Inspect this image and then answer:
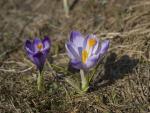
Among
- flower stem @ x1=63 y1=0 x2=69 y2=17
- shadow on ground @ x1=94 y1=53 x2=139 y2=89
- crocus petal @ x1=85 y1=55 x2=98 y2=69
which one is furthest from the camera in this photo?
flower stem @ x1=63 y1=0 x2=69 y2=17

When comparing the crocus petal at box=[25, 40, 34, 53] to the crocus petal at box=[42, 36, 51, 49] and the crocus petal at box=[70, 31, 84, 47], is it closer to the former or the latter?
the crocus petal at box=[42, 36, 51, 49]

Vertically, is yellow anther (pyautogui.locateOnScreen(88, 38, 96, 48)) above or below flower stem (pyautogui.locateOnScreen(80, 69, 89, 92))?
above

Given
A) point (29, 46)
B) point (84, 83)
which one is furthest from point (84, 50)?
point (29, 46)

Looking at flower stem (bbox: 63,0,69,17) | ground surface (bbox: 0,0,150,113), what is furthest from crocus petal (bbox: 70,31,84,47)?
flower stem (bbox: 63,0,69,17)

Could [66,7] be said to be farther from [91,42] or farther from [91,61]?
[91,61]

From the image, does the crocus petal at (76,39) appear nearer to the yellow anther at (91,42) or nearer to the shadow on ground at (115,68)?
the yellow anther at (91,42)

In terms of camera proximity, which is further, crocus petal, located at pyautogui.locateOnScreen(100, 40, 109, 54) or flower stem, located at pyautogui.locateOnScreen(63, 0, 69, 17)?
flower stem, located at pyautogui.locateOnScreen(63, 0, 69, 17)
